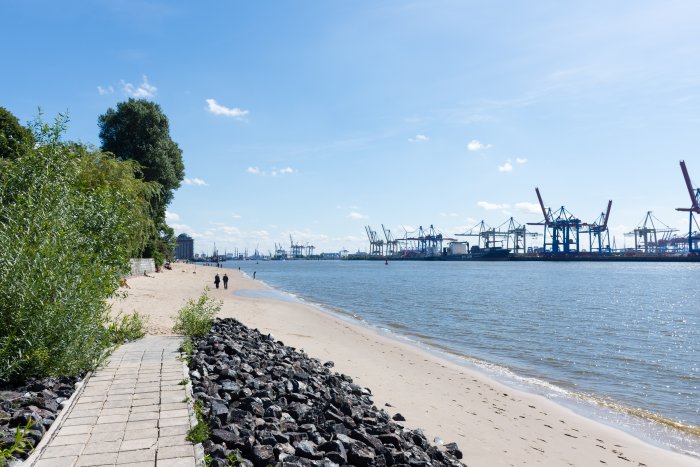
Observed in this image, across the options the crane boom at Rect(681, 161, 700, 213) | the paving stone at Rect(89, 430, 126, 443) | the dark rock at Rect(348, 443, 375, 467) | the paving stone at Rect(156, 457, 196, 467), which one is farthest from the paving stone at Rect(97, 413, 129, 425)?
the crane boom at Rect(681, 161, 700, 213)

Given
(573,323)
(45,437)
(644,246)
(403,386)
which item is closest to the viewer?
(45,437)

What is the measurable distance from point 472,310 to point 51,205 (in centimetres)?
2584

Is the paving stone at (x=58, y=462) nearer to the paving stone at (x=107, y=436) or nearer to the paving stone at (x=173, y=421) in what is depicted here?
the paving stone at (x=107, y=436)

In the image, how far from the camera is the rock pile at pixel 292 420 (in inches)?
196

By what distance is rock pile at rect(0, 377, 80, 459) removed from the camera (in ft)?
15.6

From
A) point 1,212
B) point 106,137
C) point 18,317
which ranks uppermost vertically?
point 106,137

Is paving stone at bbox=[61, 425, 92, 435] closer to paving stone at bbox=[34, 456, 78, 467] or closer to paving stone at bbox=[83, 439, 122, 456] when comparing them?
paving stone at bbox=[83, 439, 122, 456]

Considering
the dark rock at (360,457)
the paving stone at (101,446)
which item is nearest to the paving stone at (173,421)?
the paving stone at (101,446)

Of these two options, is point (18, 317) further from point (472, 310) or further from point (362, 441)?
point (472, 310)

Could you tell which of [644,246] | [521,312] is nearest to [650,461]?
[521,312]

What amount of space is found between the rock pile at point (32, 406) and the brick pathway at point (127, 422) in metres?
0.19

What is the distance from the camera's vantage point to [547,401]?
10734 millimetres

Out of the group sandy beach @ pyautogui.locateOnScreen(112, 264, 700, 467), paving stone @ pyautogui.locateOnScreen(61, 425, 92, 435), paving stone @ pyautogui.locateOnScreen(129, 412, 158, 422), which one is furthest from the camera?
sandy beach @ pyautogui.locateOnScreen(112, 264, 700, 467)

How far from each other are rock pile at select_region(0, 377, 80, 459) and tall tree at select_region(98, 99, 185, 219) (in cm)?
3094
